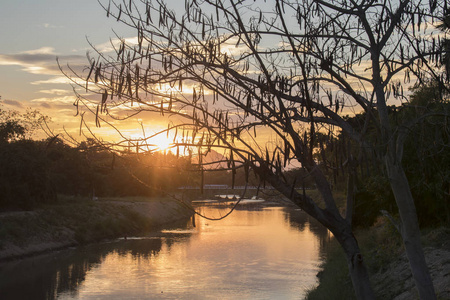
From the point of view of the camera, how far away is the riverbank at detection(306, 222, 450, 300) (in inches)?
612

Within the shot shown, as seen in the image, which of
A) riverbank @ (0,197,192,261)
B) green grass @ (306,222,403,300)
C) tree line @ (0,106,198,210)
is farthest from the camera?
riverbank @ (0,197,192,261)

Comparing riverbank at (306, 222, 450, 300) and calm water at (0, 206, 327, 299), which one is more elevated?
riverbank at (306, 222, 450, 300)

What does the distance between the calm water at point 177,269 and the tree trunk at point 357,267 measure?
16.2 meters

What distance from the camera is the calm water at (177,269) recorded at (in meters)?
25.4

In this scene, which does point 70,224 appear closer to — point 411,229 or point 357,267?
point 357,267

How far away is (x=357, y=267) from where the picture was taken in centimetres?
824

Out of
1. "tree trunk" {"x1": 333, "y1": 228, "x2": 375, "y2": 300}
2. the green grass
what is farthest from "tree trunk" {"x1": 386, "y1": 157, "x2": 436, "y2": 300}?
the green grass

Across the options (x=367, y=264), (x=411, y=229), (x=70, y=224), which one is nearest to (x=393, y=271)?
(x=367, y=264)

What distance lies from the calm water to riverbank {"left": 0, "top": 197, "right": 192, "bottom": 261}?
1.76 meters

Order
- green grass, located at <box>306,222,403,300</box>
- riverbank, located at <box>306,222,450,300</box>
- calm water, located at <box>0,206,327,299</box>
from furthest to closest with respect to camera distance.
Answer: calm water, located at <box>0,206,327,299</box>
green grass, located at <box>306,222,403,300</box>
riverbank, located at <box>306,222,450,300</box>

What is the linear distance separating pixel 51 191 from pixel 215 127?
4584 cm

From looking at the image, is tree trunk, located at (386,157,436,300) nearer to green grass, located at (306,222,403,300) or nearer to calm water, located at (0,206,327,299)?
green grass, located at (306,222,403,300)

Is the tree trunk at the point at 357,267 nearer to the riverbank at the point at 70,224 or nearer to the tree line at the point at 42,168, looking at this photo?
the tree line at the point at 42,168

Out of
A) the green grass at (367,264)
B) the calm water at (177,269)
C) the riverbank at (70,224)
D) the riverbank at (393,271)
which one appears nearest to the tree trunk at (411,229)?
the riverbank at (393,271)
